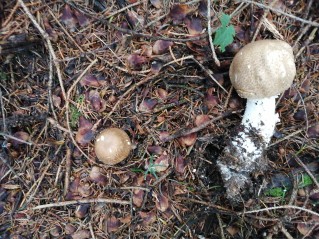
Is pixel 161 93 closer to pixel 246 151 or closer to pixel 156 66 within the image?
pixel 156 66

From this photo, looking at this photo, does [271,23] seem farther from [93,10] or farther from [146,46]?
[93,10]

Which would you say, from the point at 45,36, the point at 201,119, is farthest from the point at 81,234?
the point at 45,36

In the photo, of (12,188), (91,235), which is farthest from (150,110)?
(12,188)

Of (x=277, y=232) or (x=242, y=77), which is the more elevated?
(x=242, y=77)

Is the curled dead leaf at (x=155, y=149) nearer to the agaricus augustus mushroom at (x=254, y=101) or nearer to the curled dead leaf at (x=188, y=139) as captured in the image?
the curled dead leaf at (x=188, y=139)

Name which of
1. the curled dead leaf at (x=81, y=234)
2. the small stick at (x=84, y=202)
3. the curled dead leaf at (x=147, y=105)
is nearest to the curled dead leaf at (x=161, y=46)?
the curled dead leaf at (x=147, y=105)

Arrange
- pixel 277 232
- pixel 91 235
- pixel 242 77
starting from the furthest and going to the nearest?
pixel 91 235 < pixel 277 232 < pixel 242 77

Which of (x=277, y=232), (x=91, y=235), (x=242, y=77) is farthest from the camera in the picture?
(x=91, y=235)
